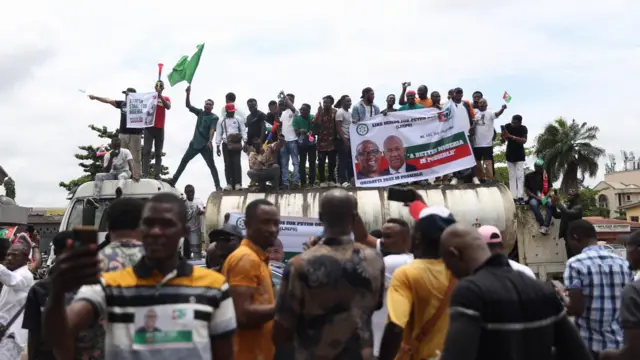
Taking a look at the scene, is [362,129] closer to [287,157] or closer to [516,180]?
[287,157]

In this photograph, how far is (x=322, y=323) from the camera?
142 inches

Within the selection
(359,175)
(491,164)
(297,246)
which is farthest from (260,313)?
(491,164)

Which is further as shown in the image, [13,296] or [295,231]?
[295,231]

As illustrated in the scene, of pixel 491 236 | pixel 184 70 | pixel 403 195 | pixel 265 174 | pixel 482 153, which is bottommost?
pixel 491 236

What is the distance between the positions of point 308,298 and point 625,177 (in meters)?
107

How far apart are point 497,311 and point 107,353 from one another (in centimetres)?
158

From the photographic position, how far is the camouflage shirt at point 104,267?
345 cm

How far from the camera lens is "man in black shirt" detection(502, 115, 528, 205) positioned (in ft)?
45.6

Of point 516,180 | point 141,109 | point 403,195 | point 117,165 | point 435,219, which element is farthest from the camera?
point 141,109

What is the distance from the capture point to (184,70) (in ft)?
52.4

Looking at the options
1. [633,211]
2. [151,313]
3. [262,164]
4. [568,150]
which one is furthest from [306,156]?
[633,211]

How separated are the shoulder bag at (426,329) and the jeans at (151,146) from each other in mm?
11438

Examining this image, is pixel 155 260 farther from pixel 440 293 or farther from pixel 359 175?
pixel 359 175

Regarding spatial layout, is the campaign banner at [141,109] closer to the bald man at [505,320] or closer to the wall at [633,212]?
the bald man at [505,320]
